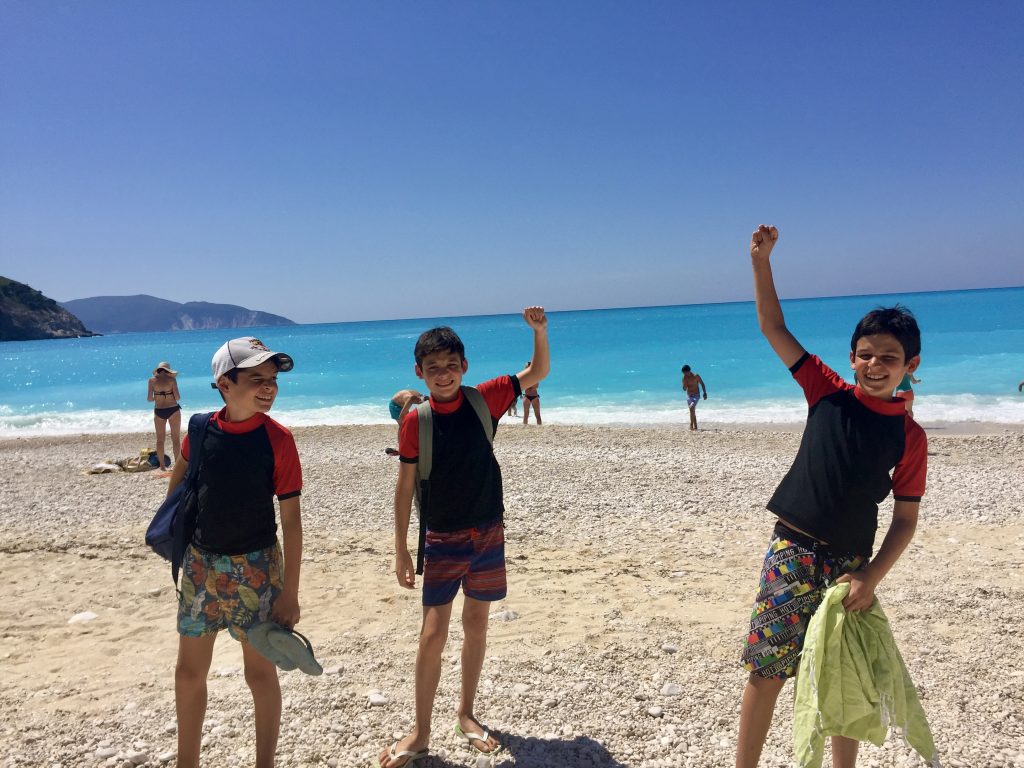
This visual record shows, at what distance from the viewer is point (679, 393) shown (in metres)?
27.3

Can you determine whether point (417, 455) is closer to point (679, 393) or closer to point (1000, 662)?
point (1000, 662)

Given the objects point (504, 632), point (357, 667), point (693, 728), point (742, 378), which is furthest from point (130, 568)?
point (742, 378)

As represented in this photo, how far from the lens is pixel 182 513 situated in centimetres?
271

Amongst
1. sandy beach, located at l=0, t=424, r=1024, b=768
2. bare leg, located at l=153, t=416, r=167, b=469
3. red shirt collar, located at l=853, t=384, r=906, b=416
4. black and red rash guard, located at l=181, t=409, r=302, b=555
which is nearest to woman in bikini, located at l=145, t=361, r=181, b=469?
bare leg, located at l=153, t=416, r=167, b=469

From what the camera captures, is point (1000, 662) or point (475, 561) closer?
point (475, 561)

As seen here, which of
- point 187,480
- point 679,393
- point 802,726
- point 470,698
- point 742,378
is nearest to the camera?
point 802,726

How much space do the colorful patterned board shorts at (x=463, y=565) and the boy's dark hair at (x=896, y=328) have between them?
1.80 meters

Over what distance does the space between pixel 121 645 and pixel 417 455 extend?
3413mm

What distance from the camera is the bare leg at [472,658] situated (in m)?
3.12

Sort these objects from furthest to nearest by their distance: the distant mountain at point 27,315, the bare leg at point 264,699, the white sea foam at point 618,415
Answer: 1. the distant mountain at point 27,315
2. the white sea foam at point 618,415
3. the bare leg at point 264,699

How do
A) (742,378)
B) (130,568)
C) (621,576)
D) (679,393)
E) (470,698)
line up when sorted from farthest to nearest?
1. (742,378)
2. (679,393)
3. (130,568)
4. (621,576)
5. (470,698)

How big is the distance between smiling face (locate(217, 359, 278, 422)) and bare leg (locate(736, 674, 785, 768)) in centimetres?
226

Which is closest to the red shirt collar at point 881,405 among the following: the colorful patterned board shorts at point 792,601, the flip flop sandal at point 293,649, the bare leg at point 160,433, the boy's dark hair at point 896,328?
the boy's dark hair at point 896,328

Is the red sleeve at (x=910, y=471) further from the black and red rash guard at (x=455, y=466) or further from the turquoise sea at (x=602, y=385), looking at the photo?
the turquoise sea at (x=602, y=385)
